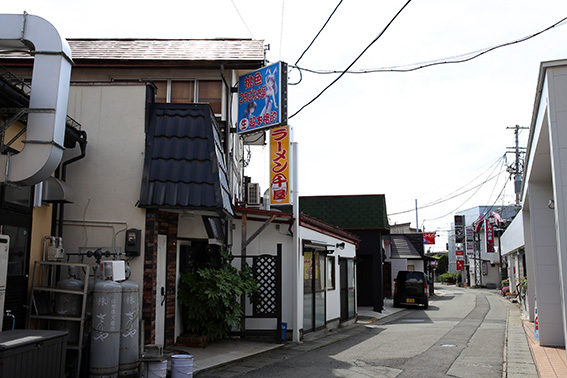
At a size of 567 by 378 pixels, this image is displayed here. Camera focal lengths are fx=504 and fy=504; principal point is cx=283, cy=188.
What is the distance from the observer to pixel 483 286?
54.0 metres

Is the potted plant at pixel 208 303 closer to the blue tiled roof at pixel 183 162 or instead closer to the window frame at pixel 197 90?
the blue tiled roof at pixel 183 162

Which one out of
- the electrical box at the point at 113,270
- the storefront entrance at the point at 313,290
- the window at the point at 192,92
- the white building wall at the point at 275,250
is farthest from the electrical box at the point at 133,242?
the storefront entrance at the point at 313,290

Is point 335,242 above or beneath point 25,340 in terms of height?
above

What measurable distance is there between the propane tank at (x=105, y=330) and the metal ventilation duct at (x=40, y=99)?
2.03m

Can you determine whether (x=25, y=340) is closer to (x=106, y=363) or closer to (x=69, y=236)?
(x=106, y=363)

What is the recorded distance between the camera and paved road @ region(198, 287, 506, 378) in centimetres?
885

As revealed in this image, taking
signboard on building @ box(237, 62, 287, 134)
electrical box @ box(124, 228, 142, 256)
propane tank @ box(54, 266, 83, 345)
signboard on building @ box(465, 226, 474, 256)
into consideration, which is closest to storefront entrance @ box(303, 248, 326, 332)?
signboard on building @ box(237, 62, 287, 134)

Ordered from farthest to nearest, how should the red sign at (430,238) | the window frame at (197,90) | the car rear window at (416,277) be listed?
the red sign at (430,238) → the car rear window at (416,277) → the window frame at (197,90)

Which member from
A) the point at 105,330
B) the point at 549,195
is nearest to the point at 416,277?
the point at 549,195

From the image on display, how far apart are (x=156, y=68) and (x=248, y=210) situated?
4733 mm

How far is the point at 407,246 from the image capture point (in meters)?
34.0

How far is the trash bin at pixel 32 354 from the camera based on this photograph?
5.21 metres

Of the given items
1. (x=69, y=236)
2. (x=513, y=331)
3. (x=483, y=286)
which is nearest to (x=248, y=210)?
(x=69, y=236)

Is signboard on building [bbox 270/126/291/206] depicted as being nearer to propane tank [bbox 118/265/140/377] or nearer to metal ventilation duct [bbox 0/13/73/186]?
propane tank [bbox 118/265/140/377]
